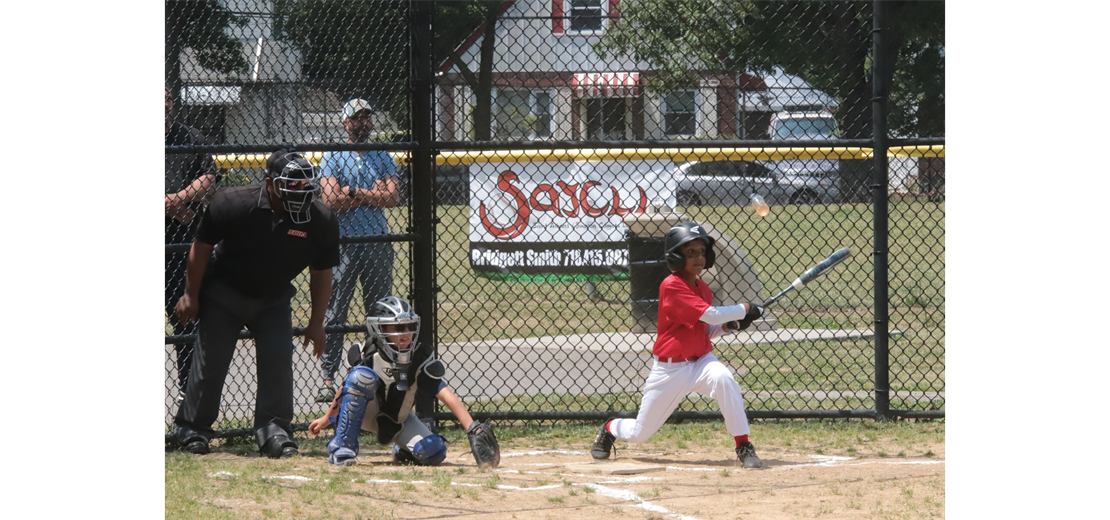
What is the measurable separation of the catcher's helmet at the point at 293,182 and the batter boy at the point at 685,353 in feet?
6.16

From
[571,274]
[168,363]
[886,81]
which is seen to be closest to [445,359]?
[168,363]

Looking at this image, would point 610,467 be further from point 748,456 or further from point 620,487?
point 748,456

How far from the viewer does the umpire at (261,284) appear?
5789 millimetres

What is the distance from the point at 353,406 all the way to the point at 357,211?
1.79 meters

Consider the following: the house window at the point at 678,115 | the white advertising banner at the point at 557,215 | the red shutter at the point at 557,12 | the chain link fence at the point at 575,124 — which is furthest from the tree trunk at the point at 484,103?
the white advertising banner at the point at 557,215

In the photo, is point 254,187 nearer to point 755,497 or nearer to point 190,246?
point 190,246

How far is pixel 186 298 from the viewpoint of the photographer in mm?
5906

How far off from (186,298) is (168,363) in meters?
2.92

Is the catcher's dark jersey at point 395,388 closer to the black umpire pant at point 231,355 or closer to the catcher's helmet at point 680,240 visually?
the black umpire pant at point 231,355

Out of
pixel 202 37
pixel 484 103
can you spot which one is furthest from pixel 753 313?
pixel 202 37

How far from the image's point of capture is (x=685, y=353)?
594 centimetres

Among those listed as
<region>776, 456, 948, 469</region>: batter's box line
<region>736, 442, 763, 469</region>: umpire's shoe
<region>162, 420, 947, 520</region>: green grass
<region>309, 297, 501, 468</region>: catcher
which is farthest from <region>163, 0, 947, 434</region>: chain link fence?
<region>736, 442, 763, 469</region>: umpire's shoe

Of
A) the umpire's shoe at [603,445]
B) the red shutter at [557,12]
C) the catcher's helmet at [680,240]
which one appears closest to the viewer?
the catcher's helmet at [680,240]

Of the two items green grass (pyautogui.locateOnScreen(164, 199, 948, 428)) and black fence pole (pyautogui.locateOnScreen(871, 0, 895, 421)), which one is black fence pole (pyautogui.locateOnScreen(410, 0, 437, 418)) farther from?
black fence pole (pyautogui.locateOnScreen(871, 0, 895, 421))
